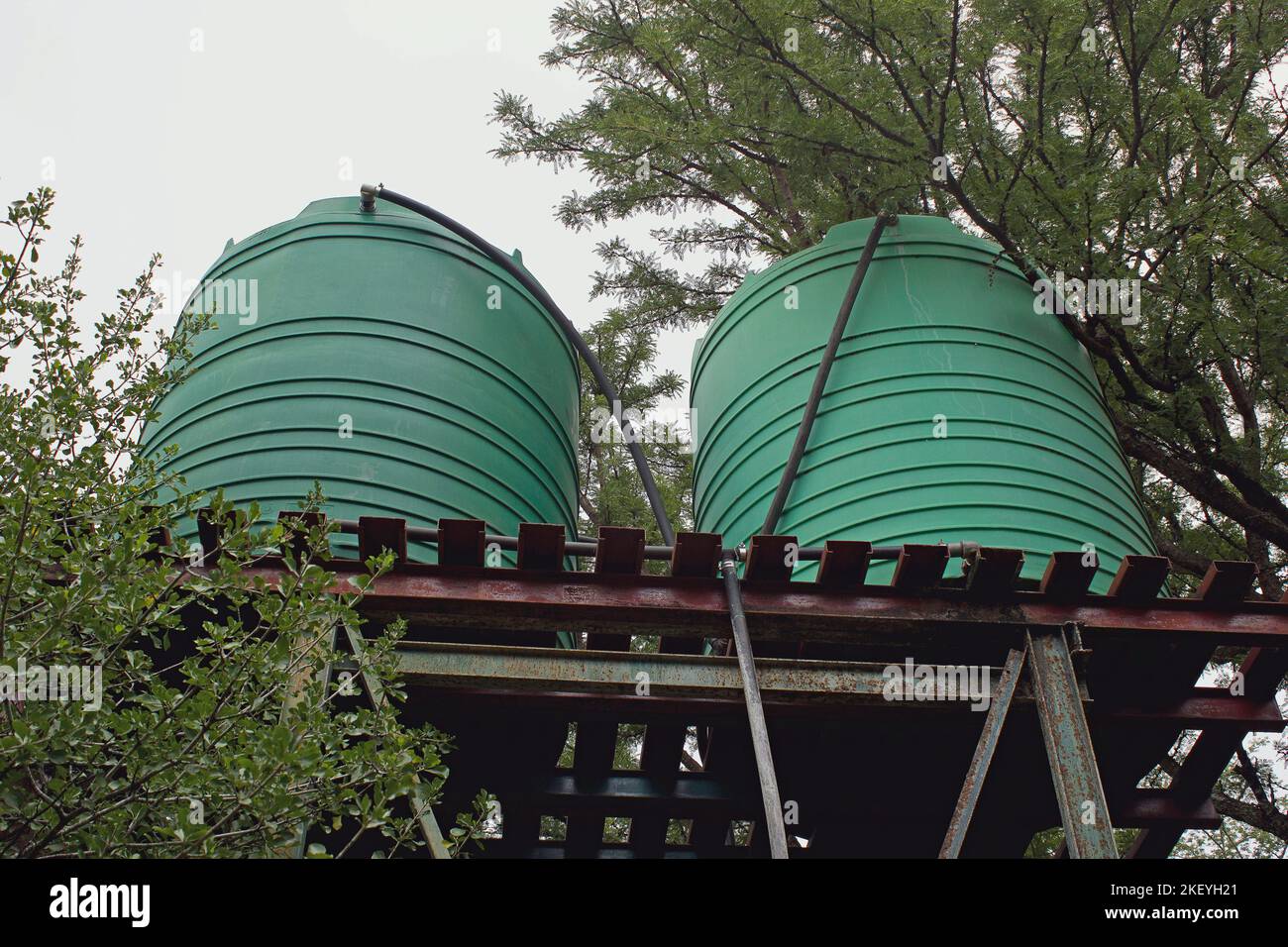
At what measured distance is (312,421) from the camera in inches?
216

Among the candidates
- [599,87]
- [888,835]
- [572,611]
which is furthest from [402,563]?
[599,87]

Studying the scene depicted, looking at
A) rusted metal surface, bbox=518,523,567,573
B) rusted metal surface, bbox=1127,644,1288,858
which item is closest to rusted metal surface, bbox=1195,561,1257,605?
rusted metal surface, bbox=1127,644,1288,858

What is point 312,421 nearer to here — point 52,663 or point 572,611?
point 572,611

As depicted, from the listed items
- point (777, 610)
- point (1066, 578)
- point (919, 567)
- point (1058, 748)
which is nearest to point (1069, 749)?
point (1058, 748)

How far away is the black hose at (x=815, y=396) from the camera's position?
18.5 ft

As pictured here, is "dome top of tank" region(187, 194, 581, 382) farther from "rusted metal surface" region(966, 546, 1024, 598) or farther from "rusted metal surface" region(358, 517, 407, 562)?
"rusted metal surface" region(966, 546, 1024, 598)

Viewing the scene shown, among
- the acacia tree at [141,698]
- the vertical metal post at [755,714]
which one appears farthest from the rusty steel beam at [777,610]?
the acacia tree at [141,698]

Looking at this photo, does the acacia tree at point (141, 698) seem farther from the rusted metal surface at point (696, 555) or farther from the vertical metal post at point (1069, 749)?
the vertical metal post at point (1069, 749)

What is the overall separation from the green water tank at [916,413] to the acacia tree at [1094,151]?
512mm

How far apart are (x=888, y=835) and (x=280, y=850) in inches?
143

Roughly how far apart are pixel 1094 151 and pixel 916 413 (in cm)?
355

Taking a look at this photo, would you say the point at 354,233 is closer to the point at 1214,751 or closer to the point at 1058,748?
the point at 1058,748

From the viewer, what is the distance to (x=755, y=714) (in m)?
4.35

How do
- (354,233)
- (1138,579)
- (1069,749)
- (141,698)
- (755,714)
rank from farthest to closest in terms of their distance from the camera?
1. (354,233)
2. (1138,579)
3. (1069,749)
4. (755,714)
5. (141,698)
